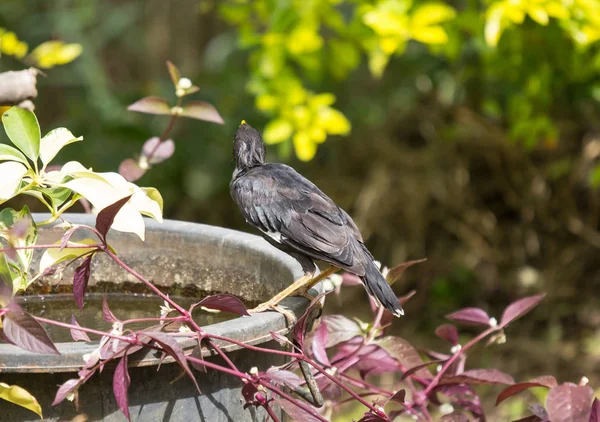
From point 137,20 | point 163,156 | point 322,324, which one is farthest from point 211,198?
point 322,324

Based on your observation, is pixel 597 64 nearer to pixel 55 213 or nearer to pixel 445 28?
pixel 445 28

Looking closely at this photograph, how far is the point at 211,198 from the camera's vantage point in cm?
679

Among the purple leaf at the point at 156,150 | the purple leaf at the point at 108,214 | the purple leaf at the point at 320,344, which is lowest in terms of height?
the purple leaf at the point at 320,344

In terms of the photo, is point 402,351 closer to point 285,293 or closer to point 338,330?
point 338,330

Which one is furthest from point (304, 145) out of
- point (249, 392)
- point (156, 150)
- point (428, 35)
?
point (249, 392)

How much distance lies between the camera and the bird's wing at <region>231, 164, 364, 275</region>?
242 cm

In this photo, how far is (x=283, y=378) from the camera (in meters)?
1.78

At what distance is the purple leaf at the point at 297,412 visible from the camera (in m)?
1.82

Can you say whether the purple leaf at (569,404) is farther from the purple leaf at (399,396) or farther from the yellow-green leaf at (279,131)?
the yellow-green leaf at (279,131)

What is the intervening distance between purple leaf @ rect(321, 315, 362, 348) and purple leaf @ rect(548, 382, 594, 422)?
0.56m

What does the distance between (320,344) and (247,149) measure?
83 cm

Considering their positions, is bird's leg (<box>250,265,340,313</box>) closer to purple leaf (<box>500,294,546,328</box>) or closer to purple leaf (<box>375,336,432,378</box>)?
purple leaf (<box>375,336,432,378</box>)

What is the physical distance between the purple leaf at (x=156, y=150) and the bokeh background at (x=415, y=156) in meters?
2.78

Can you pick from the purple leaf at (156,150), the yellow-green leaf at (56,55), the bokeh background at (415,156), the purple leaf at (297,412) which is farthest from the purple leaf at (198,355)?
the bokeh background at (415,156)
